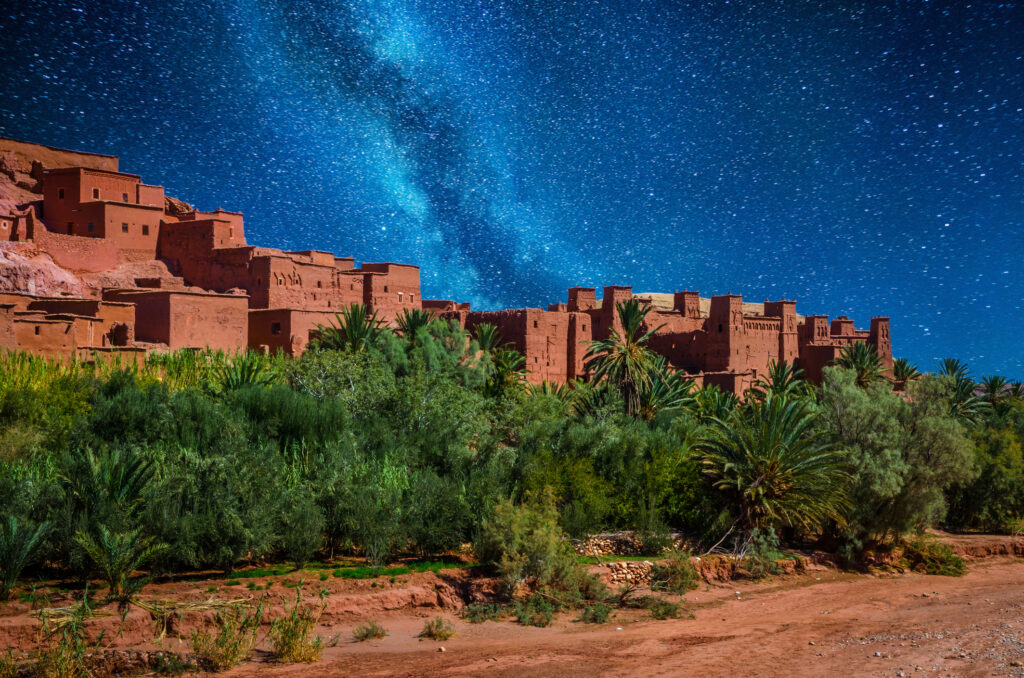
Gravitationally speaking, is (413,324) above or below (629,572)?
above

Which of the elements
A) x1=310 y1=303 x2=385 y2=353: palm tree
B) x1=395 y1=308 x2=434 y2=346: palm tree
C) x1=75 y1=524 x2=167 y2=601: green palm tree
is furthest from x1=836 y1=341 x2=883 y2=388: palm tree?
x1=75 y1=524 x2=167 y2=601: green palm tree

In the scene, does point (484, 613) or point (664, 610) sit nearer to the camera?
point (484, 613)

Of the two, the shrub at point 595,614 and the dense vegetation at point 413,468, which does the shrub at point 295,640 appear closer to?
the dense vegetation at point 413,468

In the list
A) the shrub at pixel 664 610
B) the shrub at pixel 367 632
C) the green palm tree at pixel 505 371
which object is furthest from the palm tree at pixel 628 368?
the shrub at pixel 367 632

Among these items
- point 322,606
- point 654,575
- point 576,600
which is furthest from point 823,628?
point 322,606

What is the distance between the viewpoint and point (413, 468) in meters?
17.5

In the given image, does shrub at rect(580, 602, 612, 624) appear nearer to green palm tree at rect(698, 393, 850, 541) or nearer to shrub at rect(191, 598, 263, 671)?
green palm tree at rect(698, 393, 850, 541)

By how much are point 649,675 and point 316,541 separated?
5.86 meters

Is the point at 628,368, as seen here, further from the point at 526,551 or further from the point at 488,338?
the point at 526,551

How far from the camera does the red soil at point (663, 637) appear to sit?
10508 mm

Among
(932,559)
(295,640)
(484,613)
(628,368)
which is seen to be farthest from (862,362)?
(295,640)

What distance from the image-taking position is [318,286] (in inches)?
1309

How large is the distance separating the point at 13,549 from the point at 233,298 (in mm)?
17627

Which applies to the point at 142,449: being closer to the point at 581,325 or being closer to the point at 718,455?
the point at 718,455
